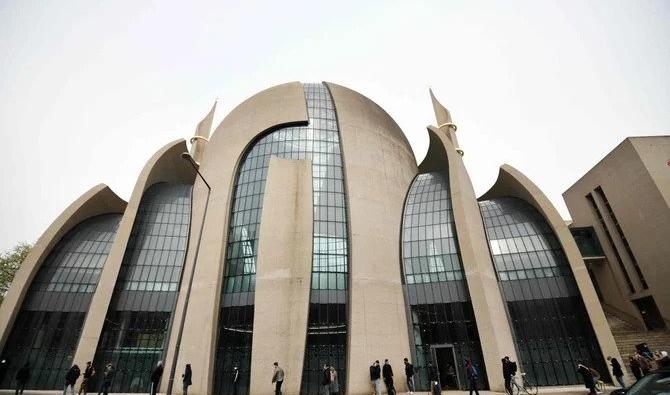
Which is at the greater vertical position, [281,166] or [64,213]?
[281,166]

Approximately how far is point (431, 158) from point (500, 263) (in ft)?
43.0

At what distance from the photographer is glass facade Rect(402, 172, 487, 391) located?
21.5m

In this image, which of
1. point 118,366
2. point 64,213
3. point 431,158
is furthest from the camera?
point 431,158

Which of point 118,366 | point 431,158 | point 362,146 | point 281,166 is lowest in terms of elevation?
point 118,366

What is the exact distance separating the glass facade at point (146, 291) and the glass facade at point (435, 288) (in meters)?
17.7

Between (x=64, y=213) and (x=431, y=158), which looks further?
(x=431, y=158)

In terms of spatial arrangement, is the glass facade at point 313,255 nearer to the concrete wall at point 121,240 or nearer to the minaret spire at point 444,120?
the concrete wall at point 121,240

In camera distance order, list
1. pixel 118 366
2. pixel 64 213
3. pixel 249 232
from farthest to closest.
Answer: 1. pixel 64 213
2. pixel 249 232
3. pixel 118 366

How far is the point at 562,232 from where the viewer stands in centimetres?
2403

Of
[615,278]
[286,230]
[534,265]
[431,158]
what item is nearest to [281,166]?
[286,230]

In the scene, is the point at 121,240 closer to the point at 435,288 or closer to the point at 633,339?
the point at 435,288

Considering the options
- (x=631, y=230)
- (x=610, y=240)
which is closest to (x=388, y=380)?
(x=631, y=230)

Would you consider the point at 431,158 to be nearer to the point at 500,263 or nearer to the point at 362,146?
the point at 362,146

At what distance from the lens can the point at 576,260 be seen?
23094 mm
